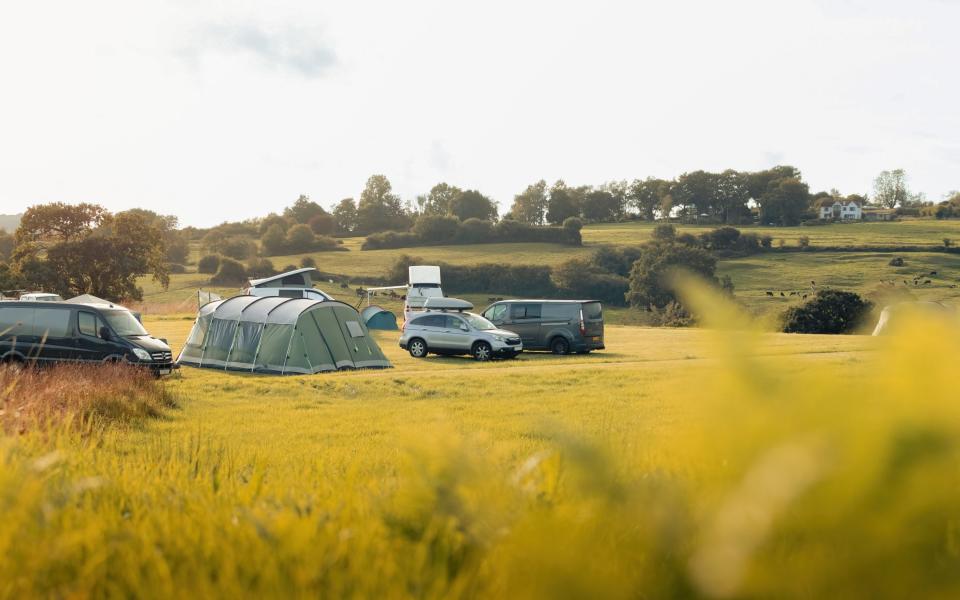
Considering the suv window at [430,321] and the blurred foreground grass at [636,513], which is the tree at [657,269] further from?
the blurred foreground grass at [636,513]

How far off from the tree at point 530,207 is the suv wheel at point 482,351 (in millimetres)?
91606

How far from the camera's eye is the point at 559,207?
117 metres

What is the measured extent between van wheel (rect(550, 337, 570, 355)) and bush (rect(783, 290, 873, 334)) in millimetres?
20242

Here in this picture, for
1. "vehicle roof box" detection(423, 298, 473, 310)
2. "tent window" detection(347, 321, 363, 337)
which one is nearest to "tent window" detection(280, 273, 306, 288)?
"vehicle roof box" detection(423, 298, 473, 310)

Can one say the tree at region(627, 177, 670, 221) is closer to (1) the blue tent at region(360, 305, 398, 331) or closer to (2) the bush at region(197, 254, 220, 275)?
(2) the bush at region(197, 254, 220, 275)

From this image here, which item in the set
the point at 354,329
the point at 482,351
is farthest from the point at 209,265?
the point at 354,329

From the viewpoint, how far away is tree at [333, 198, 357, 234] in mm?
125438

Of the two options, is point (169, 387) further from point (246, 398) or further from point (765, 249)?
point (765, 249)

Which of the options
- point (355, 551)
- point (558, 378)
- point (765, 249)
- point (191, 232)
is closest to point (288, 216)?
Result: point (191, 232)

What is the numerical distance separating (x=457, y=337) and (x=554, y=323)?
3.85m

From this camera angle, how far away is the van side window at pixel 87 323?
69.5 ft

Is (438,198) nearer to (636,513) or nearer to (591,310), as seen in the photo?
(591,310)

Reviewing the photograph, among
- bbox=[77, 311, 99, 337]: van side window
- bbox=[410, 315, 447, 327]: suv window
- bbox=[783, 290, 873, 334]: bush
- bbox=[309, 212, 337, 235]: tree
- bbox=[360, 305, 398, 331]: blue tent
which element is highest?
bbox=[309, 212, 337, 235]: tree

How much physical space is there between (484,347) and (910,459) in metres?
26.6
